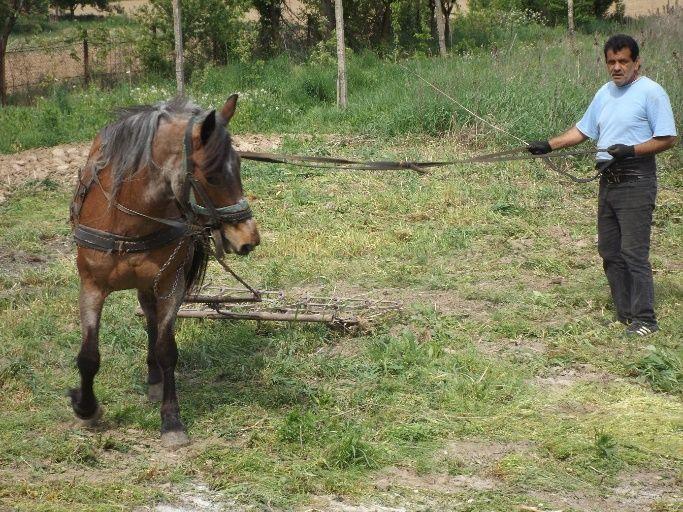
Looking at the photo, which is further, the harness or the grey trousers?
the grey trousers

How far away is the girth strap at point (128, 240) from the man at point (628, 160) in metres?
2.72

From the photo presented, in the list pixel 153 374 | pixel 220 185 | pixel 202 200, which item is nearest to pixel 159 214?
pixel 202 200

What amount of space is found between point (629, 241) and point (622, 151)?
2.13 feet

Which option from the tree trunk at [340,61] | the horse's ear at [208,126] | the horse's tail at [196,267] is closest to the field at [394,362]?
the horse's tail at [196,267]

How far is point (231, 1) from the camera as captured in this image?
58.5 ft

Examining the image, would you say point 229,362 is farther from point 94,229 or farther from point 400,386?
point 94,229

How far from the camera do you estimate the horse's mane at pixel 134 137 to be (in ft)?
16.6

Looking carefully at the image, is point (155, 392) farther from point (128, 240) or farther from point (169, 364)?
point (128, 240)

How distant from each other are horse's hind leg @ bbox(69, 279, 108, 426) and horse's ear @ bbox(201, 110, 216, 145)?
114 centimetres

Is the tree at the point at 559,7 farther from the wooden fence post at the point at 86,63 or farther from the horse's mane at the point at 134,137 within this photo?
the horse's mane at the point at 134,137

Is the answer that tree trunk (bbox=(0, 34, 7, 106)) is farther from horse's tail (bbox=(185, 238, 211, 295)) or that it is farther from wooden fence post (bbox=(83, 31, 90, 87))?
horse's tail (bbox=(185, 238, 211, 295))

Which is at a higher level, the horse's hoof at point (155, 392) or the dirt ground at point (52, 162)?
the dirt ground at point (52, 162)

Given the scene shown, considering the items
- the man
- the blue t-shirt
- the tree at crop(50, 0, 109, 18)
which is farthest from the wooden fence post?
the tree at crop(50, 0, 109, 18)

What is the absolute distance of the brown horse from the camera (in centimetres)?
484
